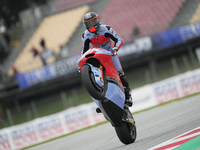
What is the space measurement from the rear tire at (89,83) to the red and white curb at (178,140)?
3.69 feet

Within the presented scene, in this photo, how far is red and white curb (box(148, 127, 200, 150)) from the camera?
4781 mm

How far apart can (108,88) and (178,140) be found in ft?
4.42

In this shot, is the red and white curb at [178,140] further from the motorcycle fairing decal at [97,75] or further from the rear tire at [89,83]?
the motorcycle fairing decal at [97,75]

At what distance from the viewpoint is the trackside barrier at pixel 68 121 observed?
1200cm

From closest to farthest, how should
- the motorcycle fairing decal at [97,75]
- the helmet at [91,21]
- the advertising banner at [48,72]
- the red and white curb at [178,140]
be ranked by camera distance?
1. the red and white curb at [178,140]
2. the motorcycle fairing decal at [97,75]
3. the helmet at [91,21]
4. the advertising banner at [48,72]

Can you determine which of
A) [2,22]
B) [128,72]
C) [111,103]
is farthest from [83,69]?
[2,22]

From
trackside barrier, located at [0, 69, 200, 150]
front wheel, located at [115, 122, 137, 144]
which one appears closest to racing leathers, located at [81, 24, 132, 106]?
front wheel, located at [115, 122, 137, 144]

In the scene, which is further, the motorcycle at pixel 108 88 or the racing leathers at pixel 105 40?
the racing leathers at pixel 105 40

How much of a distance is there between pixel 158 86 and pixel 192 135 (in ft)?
27.9

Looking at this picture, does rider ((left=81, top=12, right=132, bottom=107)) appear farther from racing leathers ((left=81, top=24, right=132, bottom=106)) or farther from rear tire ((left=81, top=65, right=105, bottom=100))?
rear tire ((left=81, top=65, right=105, bottom=100))

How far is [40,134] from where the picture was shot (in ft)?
39.7

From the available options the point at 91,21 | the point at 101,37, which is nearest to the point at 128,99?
the point at 101,37

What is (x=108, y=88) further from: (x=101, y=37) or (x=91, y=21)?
(x=91, y=21)

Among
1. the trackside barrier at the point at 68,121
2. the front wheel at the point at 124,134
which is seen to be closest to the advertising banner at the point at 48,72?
the trackside barrier at the point at 68,121
